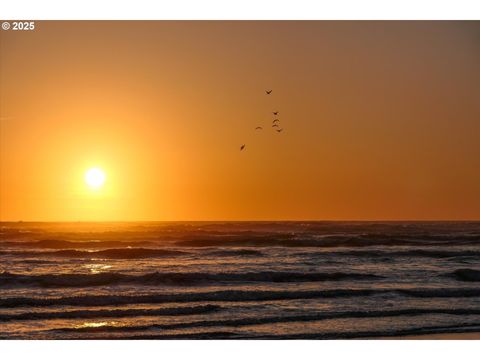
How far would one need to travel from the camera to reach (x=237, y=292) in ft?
45.2

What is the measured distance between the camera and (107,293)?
13.8m

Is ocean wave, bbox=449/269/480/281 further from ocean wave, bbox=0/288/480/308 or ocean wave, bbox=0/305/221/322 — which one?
ocean wave, bbox=0/305/221/322

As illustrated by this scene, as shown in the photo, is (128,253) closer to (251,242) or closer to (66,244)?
(66,244)

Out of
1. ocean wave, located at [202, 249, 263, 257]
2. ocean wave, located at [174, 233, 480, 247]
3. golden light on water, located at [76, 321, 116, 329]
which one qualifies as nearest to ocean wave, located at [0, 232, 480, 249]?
ocean wave, located at [174, 233, 480, 247]

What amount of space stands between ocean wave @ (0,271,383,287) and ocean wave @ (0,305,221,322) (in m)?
3.98

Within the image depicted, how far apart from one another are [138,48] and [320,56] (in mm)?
3212

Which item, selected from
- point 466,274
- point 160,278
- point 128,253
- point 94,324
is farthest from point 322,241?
point 94,324

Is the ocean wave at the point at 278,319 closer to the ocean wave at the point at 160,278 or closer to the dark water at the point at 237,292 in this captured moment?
the dark water at the point at 237,292

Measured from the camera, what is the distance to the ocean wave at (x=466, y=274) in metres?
16.3

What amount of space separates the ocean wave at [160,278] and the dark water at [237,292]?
3cm

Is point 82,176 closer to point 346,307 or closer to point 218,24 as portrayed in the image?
point 218,24

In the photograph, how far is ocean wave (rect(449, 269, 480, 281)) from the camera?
1627 centimetres

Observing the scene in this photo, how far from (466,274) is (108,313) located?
9.96 m

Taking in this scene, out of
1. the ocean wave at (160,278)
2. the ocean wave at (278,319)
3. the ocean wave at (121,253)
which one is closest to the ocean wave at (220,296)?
the ocean wave at (278,319)
